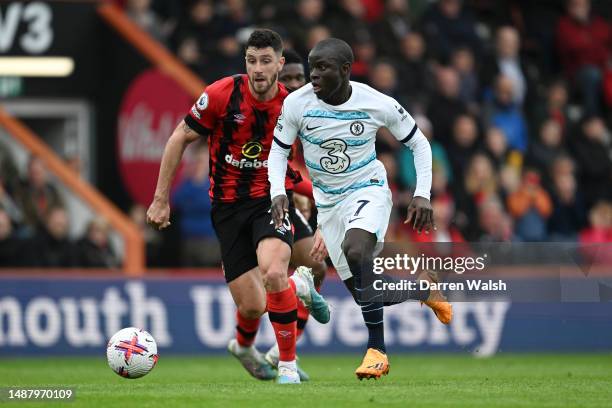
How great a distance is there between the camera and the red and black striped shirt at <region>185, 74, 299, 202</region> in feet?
35.0

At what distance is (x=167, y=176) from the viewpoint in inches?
419

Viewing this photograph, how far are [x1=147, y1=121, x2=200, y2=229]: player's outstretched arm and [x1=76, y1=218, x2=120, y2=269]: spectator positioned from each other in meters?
5.72

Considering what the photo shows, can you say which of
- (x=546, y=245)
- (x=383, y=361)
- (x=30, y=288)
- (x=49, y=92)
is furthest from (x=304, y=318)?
(x=49, y=92)

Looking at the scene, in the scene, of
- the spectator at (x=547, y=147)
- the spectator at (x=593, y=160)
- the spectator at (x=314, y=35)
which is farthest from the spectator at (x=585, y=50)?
the spectator at (x=314, y=35)

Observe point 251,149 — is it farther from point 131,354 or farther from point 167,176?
point 131,354

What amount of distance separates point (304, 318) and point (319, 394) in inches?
102

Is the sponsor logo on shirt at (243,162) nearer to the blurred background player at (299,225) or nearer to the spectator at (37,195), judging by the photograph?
the blurred background player at (299,225)

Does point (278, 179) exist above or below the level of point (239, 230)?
above

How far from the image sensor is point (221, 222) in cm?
1105

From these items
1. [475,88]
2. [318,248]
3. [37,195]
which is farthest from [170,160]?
[475,88]

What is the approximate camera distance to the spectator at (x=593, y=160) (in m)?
A: 19.8

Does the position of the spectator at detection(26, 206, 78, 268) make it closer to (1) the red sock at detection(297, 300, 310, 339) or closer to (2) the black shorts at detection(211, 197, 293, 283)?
(1) the red sock at detection(297, 300, 310, 339)

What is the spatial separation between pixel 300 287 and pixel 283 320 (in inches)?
24.1

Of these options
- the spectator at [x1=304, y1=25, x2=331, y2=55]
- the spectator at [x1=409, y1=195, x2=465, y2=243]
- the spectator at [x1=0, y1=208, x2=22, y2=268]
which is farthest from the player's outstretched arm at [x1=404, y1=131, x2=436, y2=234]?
the spectator at [x1=304, y1=25, x2=331, y2=55]
